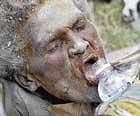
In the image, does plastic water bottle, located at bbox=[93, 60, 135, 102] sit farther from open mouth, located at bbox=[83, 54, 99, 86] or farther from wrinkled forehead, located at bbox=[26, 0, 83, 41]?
wrinkled forehead, located at bbox=[26, 0, 83, 41]

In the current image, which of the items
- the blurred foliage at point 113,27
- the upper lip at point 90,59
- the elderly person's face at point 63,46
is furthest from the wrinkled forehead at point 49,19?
the blurred foliage at point 113,27

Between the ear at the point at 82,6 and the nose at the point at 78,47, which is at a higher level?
the ear at the point at 82,6

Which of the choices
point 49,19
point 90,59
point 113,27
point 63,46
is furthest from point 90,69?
point 113,27

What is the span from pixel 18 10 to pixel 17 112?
0.52m

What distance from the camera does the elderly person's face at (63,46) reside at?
2.56 metres

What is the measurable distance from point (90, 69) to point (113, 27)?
2.58 meters

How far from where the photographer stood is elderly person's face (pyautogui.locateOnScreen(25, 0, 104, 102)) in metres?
2.56

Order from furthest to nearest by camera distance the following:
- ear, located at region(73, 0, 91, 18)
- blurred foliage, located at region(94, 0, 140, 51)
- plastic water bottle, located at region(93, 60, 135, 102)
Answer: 1. blurred foliage, located at region(94, 0, 140, 51)
2. ear, located at region(73, 0, 91, 18)
3. plastic water bottle, located at region(93, 60, 135, 102)

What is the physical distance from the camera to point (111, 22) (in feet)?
17.0

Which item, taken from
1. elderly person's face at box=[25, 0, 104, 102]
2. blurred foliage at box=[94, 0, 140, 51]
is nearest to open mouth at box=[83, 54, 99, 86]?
elderly person's face at box=[25, 0, 104, 102]

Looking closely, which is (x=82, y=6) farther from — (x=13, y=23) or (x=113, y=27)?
(x=113, y=27)

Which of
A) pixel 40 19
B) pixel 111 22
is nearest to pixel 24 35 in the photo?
pixel 40 19

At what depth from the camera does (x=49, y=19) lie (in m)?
2.56

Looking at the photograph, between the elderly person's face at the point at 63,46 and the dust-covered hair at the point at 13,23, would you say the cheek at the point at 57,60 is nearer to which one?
the elderly person's face at the point at 63,46
